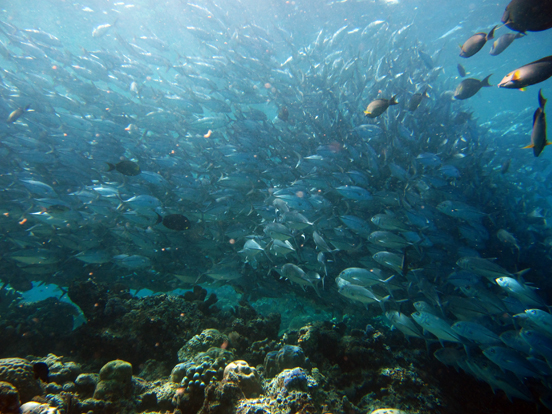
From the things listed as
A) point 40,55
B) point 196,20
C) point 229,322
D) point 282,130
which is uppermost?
point 196,20

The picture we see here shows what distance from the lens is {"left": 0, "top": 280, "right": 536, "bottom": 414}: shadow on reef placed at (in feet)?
8.52

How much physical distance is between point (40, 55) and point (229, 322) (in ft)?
49.9

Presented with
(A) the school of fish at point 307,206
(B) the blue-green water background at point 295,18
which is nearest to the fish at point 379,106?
(A) the school of fish at point 307,206

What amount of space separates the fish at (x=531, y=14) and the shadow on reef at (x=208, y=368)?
5.16 metres

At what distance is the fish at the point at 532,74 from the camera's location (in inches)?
98.8

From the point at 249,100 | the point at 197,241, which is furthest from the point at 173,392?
the point at 249,100

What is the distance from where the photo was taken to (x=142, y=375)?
4.24m

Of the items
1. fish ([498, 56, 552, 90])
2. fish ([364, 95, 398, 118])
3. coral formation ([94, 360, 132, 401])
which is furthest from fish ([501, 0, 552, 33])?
coral formation ([94, 360, 132, 401])

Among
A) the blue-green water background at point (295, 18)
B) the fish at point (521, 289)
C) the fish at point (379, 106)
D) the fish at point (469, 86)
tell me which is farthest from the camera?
the blue-green water background at point (295, 18)

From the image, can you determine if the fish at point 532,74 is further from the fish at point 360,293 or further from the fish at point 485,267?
the fish at point 360,293

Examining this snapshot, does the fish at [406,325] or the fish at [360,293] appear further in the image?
the fish at [360,293]

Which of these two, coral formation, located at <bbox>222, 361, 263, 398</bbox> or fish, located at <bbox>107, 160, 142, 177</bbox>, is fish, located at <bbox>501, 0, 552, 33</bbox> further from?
fish, located at <bbox>107, 160, 142, 177</bbox>

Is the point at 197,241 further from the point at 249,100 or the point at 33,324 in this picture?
the point at 249,100

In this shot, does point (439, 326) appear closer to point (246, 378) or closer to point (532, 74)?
point (246, 378)
